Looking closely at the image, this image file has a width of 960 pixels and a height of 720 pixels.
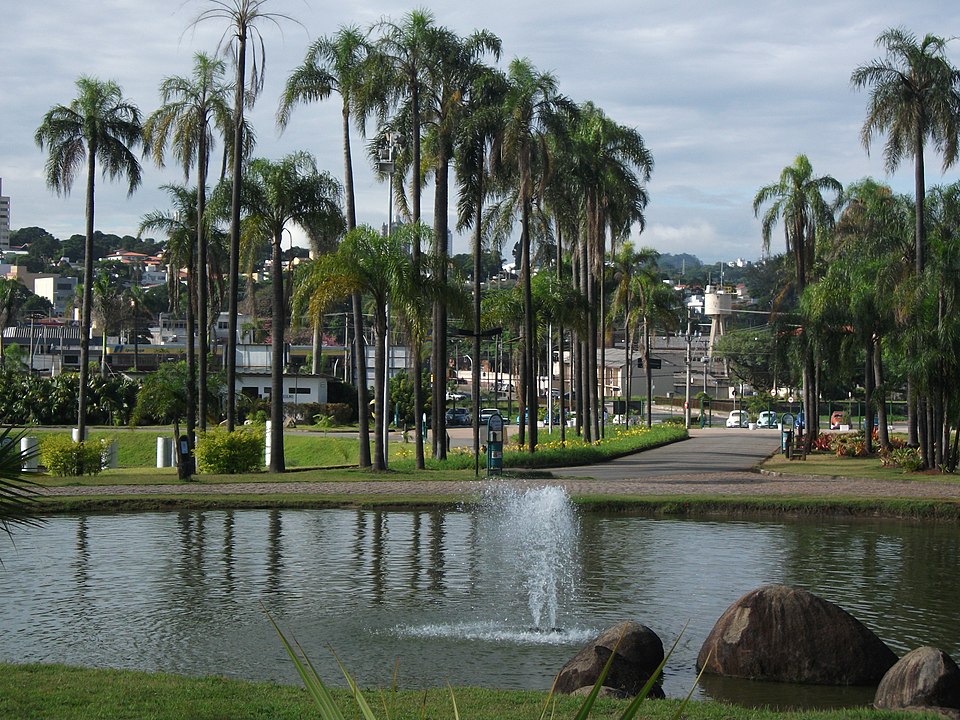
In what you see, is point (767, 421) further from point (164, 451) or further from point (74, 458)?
point (74, 458)

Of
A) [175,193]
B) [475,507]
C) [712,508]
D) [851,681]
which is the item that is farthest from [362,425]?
[851,681]

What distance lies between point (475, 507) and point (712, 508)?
5447 millimetres

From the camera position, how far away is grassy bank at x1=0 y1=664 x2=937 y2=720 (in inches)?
352

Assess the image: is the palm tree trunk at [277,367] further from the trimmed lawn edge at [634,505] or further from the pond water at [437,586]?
the pond water at [437,586]

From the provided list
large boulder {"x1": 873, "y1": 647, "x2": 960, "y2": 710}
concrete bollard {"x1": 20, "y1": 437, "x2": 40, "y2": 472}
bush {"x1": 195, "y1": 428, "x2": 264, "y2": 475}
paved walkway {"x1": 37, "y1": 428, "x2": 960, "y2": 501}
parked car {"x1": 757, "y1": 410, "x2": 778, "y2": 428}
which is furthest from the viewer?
parked car {"x1": 757, "y1": 410, "x2": 778, "y2": 428}

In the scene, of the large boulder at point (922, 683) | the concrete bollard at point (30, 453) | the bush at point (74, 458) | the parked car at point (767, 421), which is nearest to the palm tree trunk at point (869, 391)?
the bush at point (74, 458)

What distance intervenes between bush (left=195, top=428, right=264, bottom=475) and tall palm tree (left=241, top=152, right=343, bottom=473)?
1811 millimetres

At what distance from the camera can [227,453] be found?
38156mm

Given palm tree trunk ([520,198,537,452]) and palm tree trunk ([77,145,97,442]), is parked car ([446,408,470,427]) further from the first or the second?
palm tree trunk ([77,145,97,442])

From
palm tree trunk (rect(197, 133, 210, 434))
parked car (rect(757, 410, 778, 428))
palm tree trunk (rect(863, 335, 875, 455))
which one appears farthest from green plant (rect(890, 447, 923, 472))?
parked car (rect(757, 410, 778, 428))

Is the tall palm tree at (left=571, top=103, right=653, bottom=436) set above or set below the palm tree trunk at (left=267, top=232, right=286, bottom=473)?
above

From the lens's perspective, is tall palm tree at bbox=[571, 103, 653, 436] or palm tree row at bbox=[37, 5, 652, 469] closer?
palm tree row at bbox=[37, 5, 652, 469]

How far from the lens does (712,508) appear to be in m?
25.6

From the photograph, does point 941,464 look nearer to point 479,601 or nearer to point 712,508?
point 712,508
